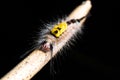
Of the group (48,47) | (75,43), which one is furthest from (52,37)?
(75,43)

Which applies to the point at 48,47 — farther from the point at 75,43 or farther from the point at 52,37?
the point at 75,43

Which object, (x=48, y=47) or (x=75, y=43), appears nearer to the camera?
(x=48, y=47)

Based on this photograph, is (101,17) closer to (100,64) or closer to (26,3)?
(100,64)

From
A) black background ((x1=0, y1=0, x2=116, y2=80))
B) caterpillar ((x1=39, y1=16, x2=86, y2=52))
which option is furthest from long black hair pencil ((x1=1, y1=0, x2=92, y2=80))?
black background ((x1=0, y1=0, x2=116, y2=80))

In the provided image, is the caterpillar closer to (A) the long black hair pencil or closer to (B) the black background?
(A) the long black hair pencil

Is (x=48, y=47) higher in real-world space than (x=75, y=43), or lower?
lower

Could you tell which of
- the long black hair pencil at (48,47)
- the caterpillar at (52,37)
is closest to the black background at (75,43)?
the long black hair pencil at (48,47)

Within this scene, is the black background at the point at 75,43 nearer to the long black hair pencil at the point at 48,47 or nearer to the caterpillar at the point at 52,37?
the long black hair pencil at the point at 48,47

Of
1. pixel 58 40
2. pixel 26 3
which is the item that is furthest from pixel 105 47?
pixel 58 40
